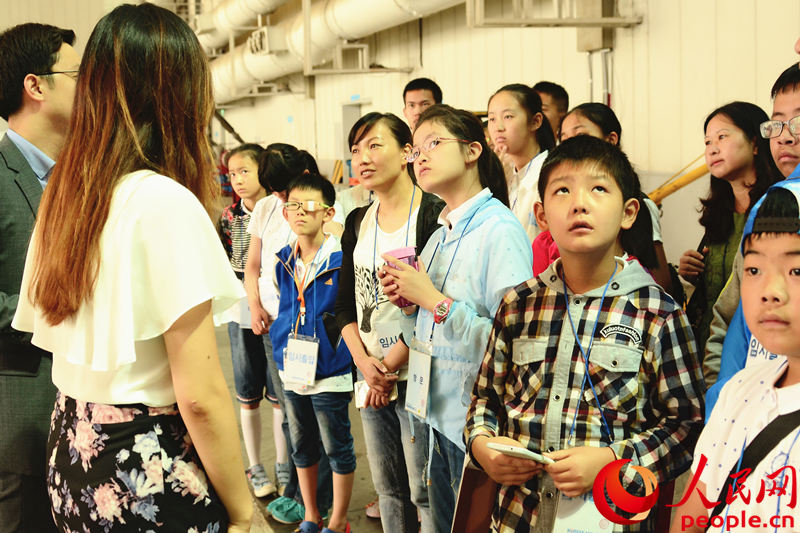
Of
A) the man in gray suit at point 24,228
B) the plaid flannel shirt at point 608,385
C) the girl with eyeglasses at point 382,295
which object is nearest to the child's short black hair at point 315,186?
the girl with eyeglasses at point 382,295

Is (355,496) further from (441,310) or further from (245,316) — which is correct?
(441,310)

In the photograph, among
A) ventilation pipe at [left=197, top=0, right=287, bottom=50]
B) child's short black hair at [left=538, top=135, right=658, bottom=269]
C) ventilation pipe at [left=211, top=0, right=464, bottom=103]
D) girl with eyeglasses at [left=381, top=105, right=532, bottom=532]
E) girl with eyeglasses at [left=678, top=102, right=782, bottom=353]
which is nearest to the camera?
child's short black hair at [left=538, top=135, right=658, bottom=269]

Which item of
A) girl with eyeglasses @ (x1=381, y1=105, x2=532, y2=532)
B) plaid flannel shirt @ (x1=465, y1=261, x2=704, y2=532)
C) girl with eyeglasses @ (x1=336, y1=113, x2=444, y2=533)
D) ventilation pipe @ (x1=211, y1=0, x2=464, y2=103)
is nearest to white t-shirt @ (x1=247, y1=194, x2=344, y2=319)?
girl with eyeglasses @ (x1=336, y1=113, x2=444, y2=533)

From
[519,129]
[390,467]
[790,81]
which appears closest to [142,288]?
[390,467]

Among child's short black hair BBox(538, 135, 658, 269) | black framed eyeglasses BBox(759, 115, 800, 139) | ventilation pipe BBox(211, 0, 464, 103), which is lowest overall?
child's short black hair BBox(538, 135, 658, 269)

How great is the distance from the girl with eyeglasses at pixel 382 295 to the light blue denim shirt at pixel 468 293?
29 cm

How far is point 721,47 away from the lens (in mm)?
3758

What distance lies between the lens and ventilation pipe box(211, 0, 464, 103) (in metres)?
6.22

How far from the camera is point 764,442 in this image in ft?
3.32

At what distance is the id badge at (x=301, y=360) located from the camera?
270 centimetres

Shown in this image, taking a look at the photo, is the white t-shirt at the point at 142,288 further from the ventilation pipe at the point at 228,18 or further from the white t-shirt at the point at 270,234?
the ventilation pipe at the point at 228,18

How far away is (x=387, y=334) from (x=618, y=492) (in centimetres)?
107

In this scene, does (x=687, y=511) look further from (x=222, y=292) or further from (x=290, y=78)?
(x=290, y=78)

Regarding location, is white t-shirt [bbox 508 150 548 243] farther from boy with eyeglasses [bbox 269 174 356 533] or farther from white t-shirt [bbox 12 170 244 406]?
white t-shirt [bbox 12 170 244 406]
